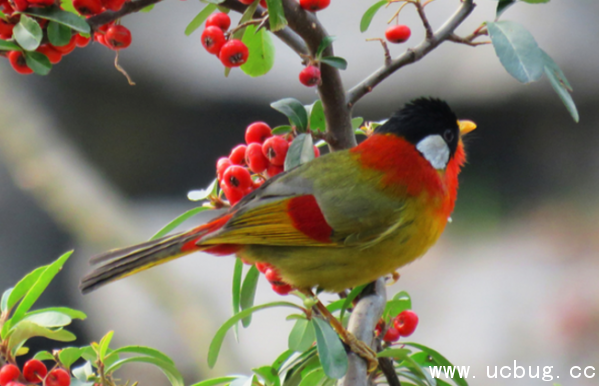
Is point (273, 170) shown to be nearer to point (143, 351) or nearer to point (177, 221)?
point (177, 221)

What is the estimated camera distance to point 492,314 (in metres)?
3.55

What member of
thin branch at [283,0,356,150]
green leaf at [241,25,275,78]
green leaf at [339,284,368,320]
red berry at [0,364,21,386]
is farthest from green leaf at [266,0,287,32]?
red berry at [0,364,21,386]

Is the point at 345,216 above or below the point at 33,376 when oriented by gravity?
above

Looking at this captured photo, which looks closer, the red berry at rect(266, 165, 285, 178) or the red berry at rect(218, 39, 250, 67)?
the red berry at rect(218, 39, 250, 67)

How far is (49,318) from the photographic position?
39.2 inches

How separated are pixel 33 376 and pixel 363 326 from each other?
1.86 ft

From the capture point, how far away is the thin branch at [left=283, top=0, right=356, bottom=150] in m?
1.02

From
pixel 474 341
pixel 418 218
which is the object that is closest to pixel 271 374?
pixel 418 218

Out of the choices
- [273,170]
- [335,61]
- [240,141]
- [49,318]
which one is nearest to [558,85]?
[335,61]

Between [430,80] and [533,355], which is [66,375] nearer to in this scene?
[533,355]

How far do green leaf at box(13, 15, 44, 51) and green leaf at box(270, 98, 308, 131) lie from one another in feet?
1.32

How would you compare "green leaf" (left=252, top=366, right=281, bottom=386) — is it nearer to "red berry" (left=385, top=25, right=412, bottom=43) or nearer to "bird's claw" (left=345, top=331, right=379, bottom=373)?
"bird's claw" (left=345, top=331, right=379, bottom=373)

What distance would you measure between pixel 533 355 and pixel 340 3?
93.0 inches

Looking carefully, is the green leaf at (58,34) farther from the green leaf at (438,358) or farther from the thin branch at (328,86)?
the green leaf at (438,358)
